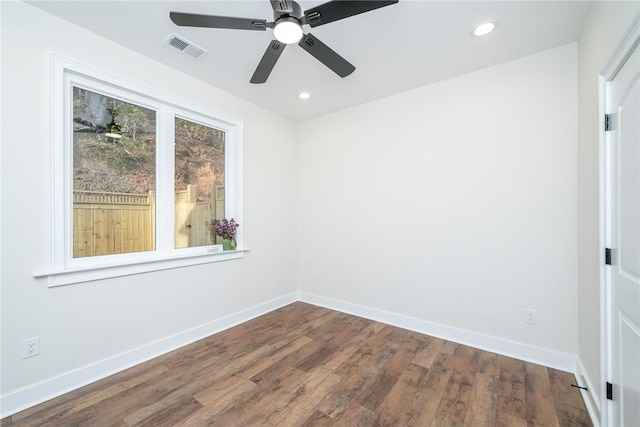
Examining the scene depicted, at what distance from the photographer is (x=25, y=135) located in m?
1.81

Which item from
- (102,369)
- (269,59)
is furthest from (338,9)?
(102,369)

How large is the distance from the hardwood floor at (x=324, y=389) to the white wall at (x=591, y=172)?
0.37 m

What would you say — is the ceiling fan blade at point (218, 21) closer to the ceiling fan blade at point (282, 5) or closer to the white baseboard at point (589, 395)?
the ceiling fan blade at point (282, 5)

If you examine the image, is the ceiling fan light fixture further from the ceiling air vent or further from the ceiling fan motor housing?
the ceiling air vent

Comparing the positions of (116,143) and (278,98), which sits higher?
(278,98)

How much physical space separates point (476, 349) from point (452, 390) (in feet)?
2.58

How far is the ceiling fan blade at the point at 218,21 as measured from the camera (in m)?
1.56

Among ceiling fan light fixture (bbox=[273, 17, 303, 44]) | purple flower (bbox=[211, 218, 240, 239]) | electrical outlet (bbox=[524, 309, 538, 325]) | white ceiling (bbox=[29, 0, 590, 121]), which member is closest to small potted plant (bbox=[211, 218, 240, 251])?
purple flower (bbox=[211, 218, 240, 239])

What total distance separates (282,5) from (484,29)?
1586 mm

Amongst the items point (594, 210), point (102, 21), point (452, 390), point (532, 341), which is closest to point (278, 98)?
point (102, 21)

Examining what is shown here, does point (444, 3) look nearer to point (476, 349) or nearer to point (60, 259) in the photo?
point (476, 349)

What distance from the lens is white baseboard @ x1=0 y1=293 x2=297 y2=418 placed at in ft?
5.75

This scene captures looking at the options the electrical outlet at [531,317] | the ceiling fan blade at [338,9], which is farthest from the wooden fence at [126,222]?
the electrical outlet at [531,317]

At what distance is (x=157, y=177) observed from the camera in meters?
2.59
